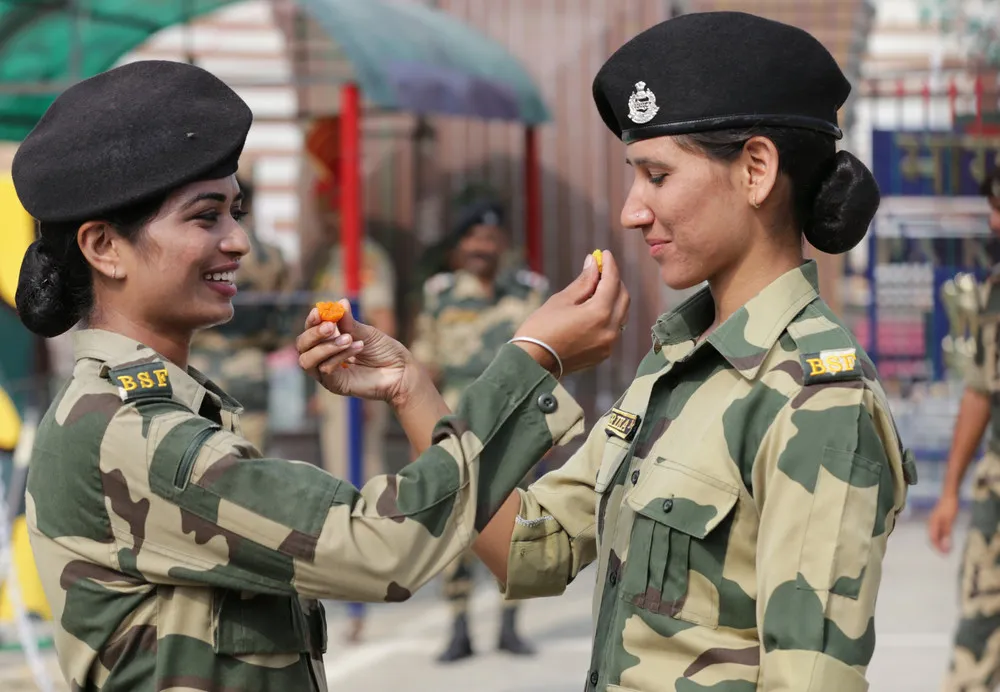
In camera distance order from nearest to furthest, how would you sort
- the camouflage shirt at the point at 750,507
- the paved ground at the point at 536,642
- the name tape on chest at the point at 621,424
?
the camouflage shirt at the point at 750,507
the name tape on chest at the point at 621,424
the paved ground at the point at 536,642

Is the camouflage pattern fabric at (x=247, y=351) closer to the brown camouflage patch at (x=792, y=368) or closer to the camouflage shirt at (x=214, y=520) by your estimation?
the camouflage shirt at (x=214, y=520)

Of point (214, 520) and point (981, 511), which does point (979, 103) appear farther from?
point (214, 520)

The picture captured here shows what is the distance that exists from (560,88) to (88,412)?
28.6 ft

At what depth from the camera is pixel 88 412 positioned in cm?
219

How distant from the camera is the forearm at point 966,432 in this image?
5.19m

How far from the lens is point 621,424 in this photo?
8.10 ft

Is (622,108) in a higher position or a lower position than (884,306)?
higher

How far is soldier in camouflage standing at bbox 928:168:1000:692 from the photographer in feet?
15.8

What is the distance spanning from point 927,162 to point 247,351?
15.3ft

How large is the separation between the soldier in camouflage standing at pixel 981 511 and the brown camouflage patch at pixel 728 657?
2939mm

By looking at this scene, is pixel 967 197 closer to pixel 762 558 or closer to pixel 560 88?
pixel 560 88

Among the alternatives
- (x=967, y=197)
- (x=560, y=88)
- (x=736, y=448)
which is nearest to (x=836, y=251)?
(x=736, y=448)

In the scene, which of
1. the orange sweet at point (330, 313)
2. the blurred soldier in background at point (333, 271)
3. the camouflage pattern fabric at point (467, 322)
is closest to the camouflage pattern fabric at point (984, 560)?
the camouflage pattern fabric at point (467, 322)

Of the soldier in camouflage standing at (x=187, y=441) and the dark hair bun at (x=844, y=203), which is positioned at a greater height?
the dark hair bun at (x=844, y=203)
